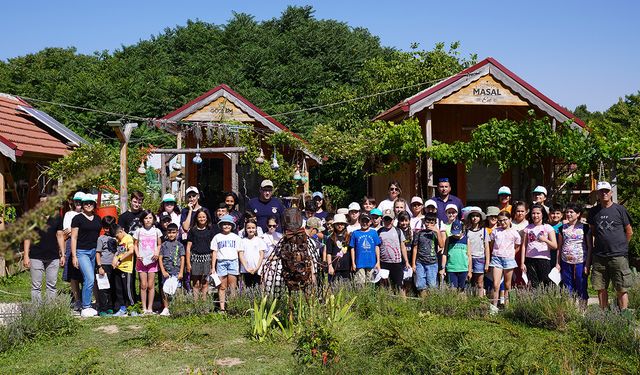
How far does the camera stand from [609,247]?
9.37m

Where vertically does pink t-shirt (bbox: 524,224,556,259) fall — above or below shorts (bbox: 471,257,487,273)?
above

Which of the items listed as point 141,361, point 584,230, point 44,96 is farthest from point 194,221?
point 44,96

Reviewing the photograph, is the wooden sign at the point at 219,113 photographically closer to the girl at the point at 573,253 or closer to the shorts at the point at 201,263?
the shorts at the point at 201,263

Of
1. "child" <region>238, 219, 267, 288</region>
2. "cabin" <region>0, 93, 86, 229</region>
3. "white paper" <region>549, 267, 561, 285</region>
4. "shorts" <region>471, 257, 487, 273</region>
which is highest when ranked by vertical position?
"cabin" <region>0, 93, 86, 229</region>

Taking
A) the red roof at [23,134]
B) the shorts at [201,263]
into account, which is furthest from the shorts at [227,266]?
the red roof at [23,134]

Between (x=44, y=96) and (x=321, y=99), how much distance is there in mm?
13445

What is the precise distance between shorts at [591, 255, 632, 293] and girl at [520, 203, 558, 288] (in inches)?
30.5

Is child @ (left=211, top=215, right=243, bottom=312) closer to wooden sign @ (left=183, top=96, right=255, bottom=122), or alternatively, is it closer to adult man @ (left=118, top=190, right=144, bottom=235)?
adult man @ (left=118, top=190, right=144, bottom=235)

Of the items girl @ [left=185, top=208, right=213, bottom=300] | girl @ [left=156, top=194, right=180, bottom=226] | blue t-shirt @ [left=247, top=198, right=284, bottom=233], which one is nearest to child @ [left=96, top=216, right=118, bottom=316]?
girl @ [left=156, top=194, right=180, bottom=226]

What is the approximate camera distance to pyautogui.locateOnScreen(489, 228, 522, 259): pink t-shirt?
10.4 metres

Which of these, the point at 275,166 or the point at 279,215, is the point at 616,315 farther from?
the point at 275,166

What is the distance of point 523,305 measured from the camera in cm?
938

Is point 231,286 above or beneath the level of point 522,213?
beneath

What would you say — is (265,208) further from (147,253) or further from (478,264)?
(478,264)
